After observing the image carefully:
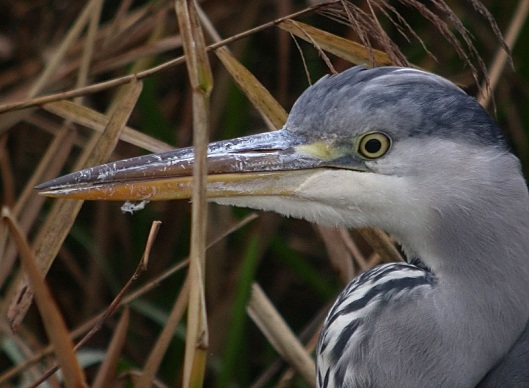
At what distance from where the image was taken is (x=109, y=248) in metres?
2.73

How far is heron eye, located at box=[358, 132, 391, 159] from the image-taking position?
1.45 meters

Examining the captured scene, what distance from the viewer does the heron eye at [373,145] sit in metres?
1.45

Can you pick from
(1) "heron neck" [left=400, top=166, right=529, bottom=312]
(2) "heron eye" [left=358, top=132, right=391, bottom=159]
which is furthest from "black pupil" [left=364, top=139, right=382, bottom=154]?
(1) "heron neck" [left=400, top=166, right=529, bottom=312]

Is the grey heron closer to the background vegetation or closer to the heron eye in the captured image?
the heron eye

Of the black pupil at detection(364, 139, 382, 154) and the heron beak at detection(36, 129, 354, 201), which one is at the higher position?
the heron beak at detection(36, 129, 354, 201)

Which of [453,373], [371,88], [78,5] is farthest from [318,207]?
[78,5]

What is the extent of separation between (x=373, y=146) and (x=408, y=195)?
9 cm

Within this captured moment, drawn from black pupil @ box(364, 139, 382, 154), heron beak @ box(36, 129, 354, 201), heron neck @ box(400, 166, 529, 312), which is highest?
heron beak @ box(36, 129, 354, 201)

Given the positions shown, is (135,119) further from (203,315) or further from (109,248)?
(203,315)

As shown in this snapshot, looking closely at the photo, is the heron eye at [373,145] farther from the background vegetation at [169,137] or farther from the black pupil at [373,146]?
the background vegetation at [169,137]

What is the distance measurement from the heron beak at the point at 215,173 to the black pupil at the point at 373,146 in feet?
0.18

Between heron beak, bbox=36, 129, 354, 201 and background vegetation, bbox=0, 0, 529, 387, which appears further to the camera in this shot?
background vegetation, bbox=0, 0, 529, 387

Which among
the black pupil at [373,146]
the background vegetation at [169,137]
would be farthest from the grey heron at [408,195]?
the background vegetation at [169,137]

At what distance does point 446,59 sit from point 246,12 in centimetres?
60
